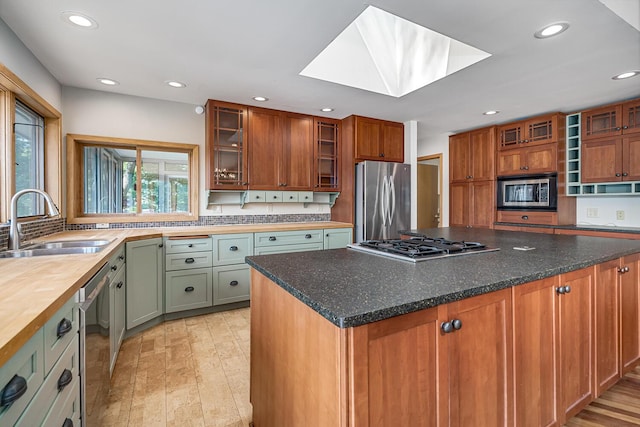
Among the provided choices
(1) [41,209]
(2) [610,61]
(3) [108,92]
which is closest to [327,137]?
(3) [108,92]

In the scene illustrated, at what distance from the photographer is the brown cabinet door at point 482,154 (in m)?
4.40

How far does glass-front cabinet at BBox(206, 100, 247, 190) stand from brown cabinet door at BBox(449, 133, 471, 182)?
3329 mm

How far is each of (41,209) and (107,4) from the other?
1.90 meters

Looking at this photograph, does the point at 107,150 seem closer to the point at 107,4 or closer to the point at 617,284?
the point at 107,4

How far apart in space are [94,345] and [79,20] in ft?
6.41

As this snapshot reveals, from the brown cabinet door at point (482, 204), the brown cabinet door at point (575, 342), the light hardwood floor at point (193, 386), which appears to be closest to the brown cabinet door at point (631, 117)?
the brown cabinet door at point (482, 204)

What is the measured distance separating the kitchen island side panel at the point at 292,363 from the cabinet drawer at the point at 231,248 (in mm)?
1778

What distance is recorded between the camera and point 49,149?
2830 millimetres

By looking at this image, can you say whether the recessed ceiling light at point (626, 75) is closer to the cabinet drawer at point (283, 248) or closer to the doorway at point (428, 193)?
the doorway at point (428, 193)

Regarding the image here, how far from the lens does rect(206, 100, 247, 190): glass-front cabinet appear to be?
11.3 ft

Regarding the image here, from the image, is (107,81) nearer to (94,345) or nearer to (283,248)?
(283,248)

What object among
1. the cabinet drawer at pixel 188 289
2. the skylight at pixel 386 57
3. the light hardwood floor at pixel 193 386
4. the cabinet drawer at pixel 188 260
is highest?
the skylight at pixel 386 57

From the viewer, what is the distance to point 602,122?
3543 mm

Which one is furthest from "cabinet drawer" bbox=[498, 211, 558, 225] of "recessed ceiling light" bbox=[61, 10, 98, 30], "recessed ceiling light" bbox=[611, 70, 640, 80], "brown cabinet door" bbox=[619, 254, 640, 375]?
"recessed ceiling light" bbox=[61, 10, 98, 30]
